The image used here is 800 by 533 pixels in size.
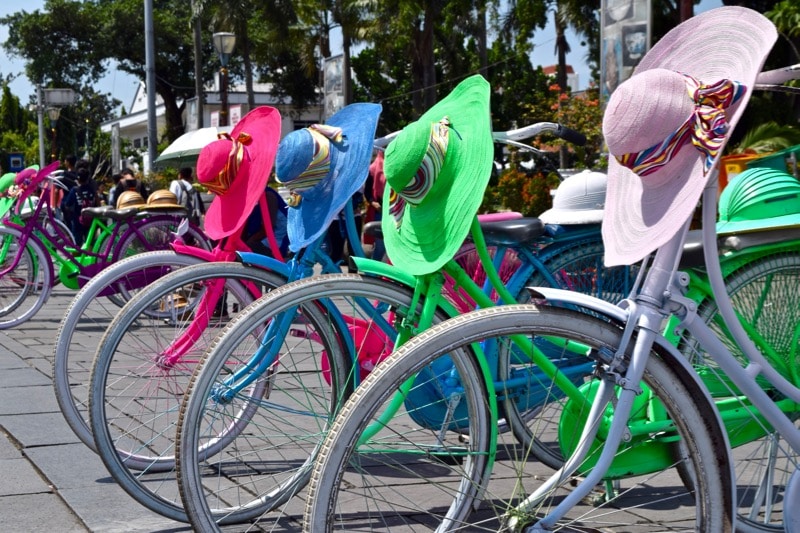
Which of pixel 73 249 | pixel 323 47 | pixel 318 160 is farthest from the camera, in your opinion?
pixel 323 47

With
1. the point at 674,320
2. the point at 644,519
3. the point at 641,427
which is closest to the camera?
the point at 641,427

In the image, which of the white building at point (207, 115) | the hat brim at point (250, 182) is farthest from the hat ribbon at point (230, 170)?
the white building at point (207, 115)

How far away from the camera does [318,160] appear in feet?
12.5

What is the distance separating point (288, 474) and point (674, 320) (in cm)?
155

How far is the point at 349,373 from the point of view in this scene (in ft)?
12.0

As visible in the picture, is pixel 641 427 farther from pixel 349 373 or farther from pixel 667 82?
pixel 349 373

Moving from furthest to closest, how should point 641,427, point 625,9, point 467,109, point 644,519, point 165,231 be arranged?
point 625,9
point 165,231
point 644,519
point 467,109
point 641,427

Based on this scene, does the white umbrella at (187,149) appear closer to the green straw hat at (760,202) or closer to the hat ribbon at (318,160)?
the hat ribbon at (318,160)

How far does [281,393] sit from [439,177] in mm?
1273

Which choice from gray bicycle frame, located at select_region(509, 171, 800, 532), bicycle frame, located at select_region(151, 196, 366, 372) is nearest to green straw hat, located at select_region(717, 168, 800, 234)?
gray bicycle frame, located at select_region(509, 171, 800, 532)

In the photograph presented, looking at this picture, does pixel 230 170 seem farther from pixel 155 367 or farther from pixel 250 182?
pixel 155 367

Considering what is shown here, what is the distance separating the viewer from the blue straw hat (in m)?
3.76

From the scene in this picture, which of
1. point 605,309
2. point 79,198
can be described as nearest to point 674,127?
point 605,309

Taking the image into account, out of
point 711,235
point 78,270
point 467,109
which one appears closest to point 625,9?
point 78,270
